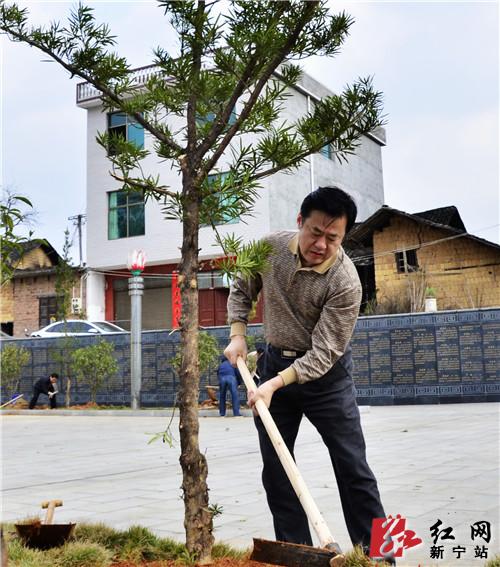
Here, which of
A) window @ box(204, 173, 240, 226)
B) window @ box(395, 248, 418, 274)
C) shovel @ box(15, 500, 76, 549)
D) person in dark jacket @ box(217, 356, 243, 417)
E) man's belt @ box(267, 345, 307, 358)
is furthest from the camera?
window @ box(395, 248, 418, 274)

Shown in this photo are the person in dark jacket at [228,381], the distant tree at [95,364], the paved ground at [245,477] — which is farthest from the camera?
the distant tree at [95,364]

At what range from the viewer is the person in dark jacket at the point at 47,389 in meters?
16.5

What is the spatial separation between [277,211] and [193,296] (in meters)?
18.0

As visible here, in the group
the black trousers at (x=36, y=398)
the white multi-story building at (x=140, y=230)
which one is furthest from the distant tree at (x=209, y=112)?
the white multi-story building at (x=140, y=230)

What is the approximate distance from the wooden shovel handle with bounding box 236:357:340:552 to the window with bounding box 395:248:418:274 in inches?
689

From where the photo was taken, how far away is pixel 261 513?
446 centimetres

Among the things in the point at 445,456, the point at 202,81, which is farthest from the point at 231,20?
the point at 445,456

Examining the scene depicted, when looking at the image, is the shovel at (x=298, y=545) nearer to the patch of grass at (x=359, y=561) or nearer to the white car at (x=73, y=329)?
the patch of grass at (x=359, y=561)

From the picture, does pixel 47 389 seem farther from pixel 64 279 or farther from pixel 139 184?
pixel 139 184

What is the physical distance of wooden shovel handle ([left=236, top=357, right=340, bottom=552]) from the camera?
7.89 ft

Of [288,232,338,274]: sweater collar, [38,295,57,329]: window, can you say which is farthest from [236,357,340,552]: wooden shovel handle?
[38,295,57,329]: window

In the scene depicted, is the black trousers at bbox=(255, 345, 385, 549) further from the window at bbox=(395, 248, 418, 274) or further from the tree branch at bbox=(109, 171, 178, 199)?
the window at bbox=(395, 248, 418, 274)

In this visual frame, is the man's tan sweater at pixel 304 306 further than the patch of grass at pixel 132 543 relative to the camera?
No
